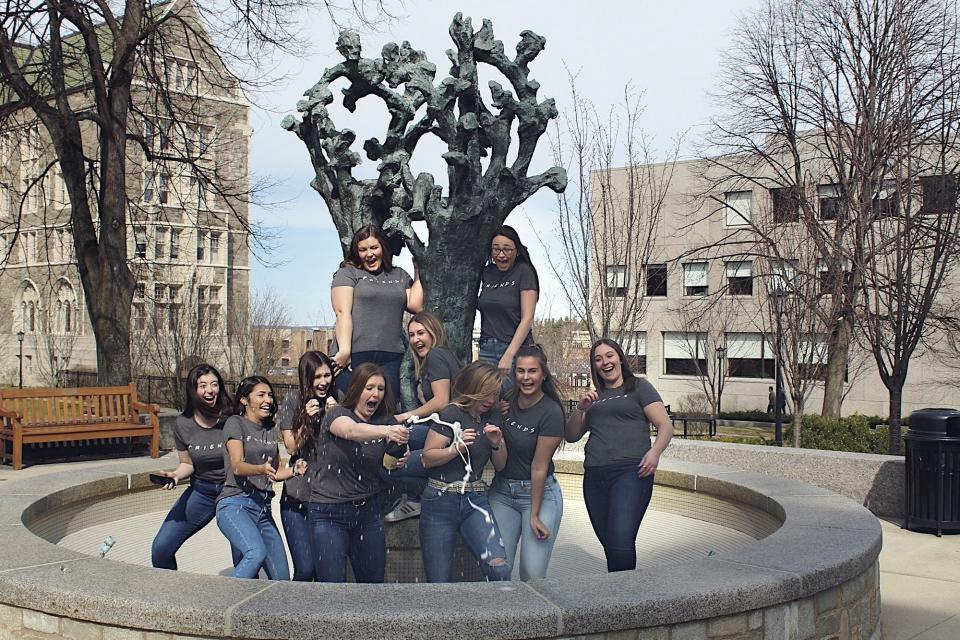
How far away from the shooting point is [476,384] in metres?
5.21

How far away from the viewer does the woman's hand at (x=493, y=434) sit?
5254 mm

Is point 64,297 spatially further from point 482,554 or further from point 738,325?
point 482,554

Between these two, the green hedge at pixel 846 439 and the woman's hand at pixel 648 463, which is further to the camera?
the green hedge at pixel 846 439

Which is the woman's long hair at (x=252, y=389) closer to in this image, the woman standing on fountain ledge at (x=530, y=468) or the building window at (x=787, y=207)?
the woman standing on fountain ledge at (x=530, y=468)

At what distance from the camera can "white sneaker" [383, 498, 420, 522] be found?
665 cm

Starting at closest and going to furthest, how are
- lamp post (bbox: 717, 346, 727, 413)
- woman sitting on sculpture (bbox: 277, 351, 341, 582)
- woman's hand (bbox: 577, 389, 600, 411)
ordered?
woman sitting on sculpture (bbox: 277, 351, 341, 582), woman's hand (bbox: 577, 389, 600, 411), lamp post (bbox: 717, 346, 727, 413)

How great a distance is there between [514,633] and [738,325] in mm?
36630

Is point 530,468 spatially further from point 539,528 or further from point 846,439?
point 846,439

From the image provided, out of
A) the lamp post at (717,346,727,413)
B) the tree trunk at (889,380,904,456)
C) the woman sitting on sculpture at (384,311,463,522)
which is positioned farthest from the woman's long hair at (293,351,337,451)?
the lamp post at (717,346,727,413)

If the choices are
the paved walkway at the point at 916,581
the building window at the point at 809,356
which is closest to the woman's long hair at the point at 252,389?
the paved walkway at the point at 916,581

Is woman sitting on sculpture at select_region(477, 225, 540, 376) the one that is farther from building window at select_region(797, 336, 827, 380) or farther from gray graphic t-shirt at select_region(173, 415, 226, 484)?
building window at select_region(797, 336, 827, 380)

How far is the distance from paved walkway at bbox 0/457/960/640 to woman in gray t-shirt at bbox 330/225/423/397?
7.17 feet

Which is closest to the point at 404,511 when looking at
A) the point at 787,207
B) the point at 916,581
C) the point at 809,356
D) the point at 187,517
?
the point at 187,517

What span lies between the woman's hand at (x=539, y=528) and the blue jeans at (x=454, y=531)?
24 cm
